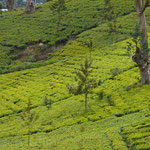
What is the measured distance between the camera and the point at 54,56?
59812mm

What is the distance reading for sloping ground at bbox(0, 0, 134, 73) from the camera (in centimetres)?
6794

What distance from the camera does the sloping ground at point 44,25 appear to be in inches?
2675

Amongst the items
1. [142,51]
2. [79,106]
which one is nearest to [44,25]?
[79,106]

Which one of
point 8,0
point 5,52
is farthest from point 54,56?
point 8,0

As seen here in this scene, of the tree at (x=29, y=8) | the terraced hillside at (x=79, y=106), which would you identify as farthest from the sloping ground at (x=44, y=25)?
the terraced hillside at (x=79, y=106)

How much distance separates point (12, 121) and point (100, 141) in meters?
17.1

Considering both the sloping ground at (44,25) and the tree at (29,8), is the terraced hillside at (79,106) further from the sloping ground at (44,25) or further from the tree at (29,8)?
the tree at (29,8)

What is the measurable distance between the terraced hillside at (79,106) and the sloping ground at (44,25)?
39.1 feet

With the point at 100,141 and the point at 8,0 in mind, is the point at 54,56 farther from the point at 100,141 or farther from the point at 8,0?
the point at 8,0

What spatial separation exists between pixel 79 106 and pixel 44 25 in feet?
Result: 178

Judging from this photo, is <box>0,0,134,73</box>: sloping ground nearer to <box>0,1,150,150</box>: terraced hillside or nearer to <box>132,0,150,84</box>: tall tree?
<box>0,1,150,150</box>: terraced hillside

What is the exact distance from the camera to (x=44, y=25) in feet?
260

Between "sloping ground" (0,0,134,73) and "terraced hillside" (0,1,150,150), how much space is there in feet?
39.1

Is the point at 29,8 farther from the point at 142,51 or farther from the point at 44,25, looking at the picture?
the point at 142,51
